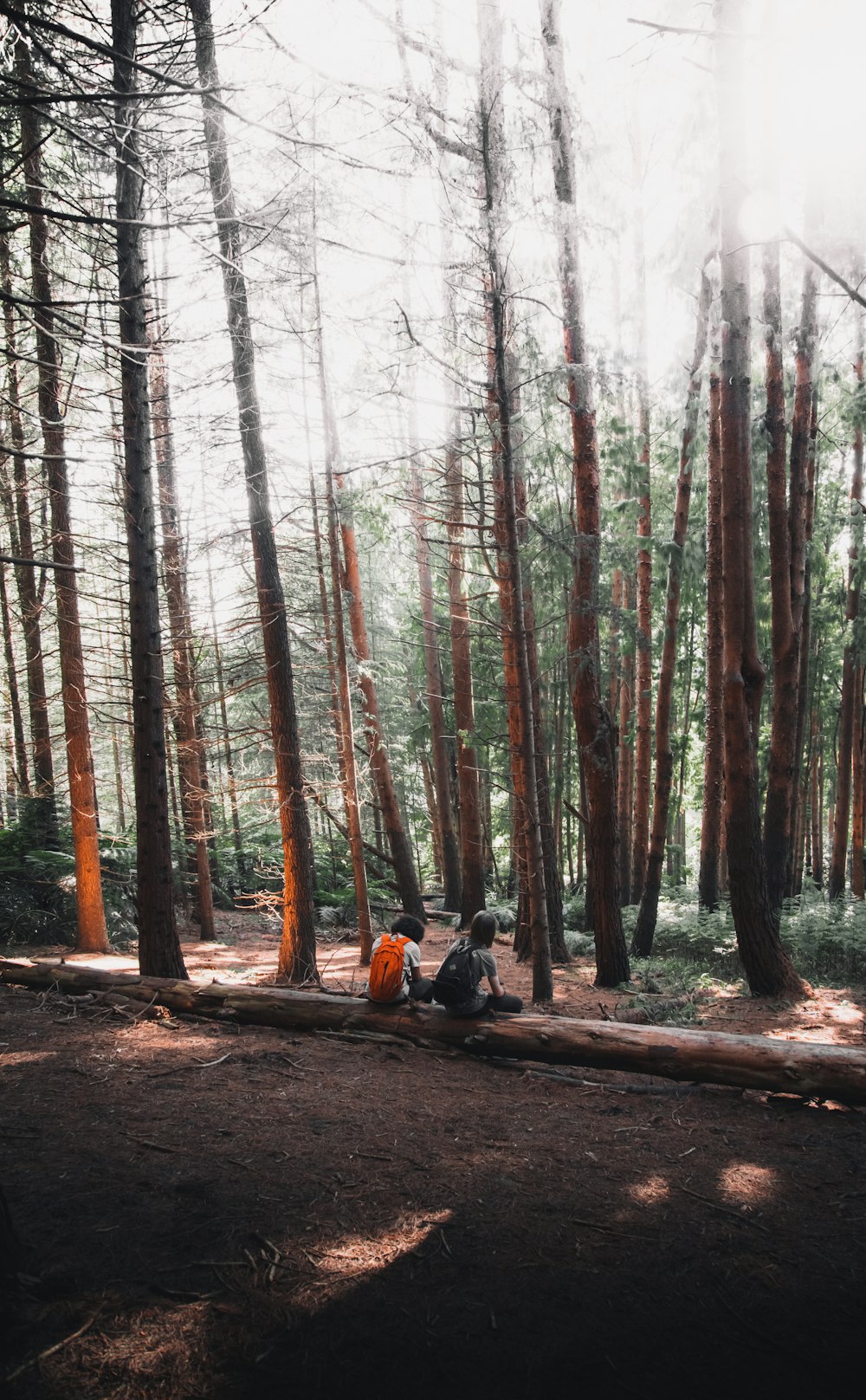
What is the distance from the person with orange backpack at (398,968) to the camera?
6258 millimetres

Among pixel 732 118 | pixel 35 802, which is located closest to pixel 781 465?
pixel 732 118

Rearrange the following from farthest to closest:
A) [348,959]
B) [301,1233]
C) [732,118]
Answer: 1. [348,959]
2. [732,118]
3. [301,1233]

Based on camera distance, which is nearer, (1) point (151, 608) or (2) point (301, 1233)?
(2) point (301, 1233)

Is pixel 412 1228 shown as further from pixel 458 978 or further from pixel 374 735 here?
pixel 374 735

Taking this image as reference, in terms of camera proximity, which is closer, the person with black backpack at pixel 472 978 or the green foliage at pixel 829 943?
the person with black backpack at pixel 472 978

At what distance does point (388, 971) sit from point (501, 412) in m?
5.65

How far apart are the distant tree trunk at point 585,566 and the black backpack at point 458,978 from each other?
13.3ft

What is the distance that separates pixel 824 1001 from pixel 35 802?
12484mm

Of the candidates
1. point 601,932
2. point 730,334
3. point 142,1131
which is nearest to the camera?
point 142,1131

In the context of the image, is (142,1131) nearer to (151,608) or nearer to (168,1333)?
(168,1333)

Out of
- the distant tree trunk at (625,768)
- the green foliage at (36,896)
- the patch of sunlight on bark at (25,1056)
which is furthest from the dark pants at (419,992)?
the distant tree trunk at (625,768)

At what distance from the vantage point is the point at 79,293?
997cm

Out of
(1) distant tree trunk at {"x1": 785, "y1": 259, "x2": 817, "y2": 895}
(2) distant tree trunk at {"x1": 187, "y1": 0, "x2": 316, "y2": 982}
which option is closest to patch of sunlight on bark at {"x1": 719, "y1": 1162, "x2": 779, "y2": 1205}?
(2) distant tree trunk at {"x1": 187, "y1": 0, "x2": 316, "y2": 982}

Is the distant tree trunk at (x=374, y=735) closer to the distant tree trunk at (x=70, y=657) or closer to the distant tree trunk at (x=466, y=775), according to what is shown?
the distant tree trunk at (x=466, y=775)
